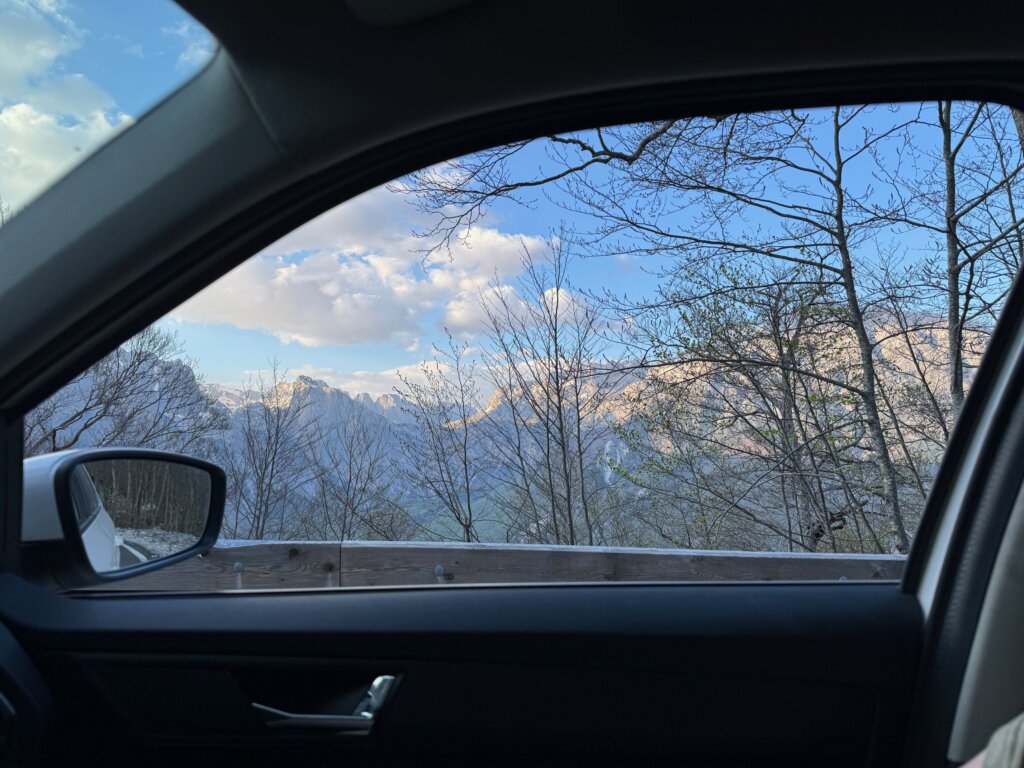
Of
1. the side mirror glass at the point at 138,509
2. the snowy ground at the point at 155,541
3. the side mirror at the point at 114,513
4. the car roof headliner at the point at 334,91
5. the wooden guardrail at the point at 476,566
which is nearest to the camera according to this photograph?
the car roof headliner at the point at 334,91

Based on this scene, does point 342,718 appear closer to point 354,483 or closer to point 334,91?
point 334,91

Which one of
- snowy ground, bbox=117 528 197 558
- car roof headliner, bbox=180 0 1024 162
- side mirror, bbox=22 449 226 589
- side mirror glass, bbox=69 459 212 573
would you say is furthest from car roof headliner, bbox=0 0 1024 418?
snowy ground, bbox=117 528 197 558

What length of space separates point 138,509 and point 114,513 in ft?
0.21

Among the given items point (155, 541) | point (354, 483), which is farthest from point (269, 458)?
point (155, 541)

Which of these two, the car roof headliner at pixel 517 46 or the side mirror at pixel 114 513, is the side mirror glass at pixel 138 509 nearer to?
the side mirror at pixel 114 513

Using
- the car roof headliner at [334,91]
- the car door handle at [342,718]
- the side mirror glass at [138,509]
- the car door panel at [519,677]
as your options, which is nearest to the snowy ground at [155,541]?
the side mirror glass at [138,509]

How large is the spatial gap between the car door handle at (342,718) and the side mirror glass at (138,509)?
57cm

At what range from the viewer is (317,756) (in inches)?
78.7

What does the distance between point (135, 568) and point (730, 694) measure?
5.54 feet

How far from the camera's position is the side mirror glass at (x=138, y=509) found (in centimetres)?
206

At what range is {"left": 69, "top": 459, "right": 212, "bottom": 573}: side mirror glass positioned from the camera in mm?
2064

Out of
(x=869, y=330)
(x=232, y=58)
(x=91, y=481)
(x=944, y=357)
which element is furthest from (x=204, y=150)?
(x=869, y=330)

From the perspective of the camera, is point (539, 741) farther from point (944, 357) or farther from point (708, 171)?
point (708, 171)

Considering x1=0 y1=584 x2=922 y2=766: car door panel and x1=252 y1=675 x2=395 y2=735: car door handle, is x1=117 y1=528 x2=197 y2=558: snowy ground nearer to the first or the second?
x1=0 y1=584 x2=922 y2=766: car door panel
